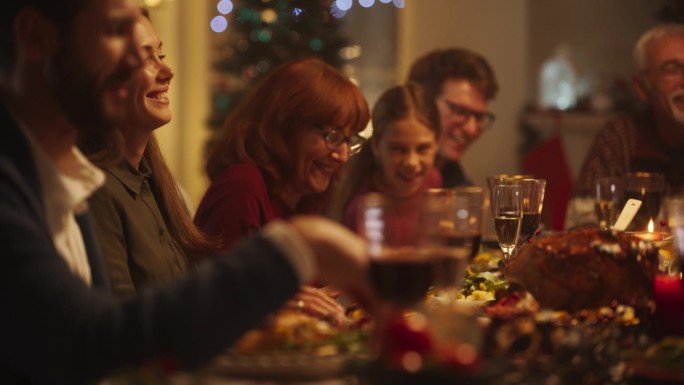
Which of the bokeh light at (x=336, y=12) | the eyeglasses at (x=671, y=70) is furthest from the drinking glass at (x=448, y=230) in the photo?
the bokeh light at (x=336, y=12)

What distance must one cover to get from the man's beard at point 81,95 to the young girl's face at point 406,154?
1.78 meters

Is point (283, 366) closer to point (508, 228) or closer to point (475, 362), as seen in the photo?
point (475, 362)

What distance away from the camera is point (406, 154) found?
3.01 m

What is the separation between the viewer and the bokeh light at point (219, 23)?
20.8 ft

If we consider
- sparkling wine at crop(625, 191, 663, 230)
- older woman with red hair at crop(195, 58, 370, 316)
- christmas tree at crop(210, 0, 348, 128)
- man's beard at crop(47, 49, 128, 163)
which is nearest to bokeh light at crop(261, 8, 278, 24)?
christmas tree at crop(210, 0, 348, 128)

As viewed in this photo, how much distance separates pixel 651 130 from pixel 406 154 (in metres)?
1.28

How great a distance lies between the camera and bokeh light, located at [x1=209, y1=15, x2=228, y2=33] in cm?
635

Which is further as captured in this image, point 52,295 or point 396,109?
point 396,109

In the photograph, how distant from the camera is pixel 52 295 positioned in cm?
110

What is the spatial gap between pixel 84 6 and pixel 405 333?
0.58m

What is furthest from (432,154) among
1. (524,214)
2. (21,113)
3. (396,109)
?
(21,113)

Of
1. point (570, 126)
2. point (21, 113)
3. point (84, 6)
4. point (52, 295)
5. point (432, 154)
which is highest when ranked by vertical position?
point (84, 6)

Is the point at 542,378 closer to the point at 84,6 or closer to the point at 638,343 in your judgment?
the point at 638,343

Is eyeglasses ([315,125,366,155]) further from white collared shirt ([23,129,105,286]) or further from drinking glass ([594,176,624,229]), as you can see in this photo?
white collared shirt ([23,129,105,286])
